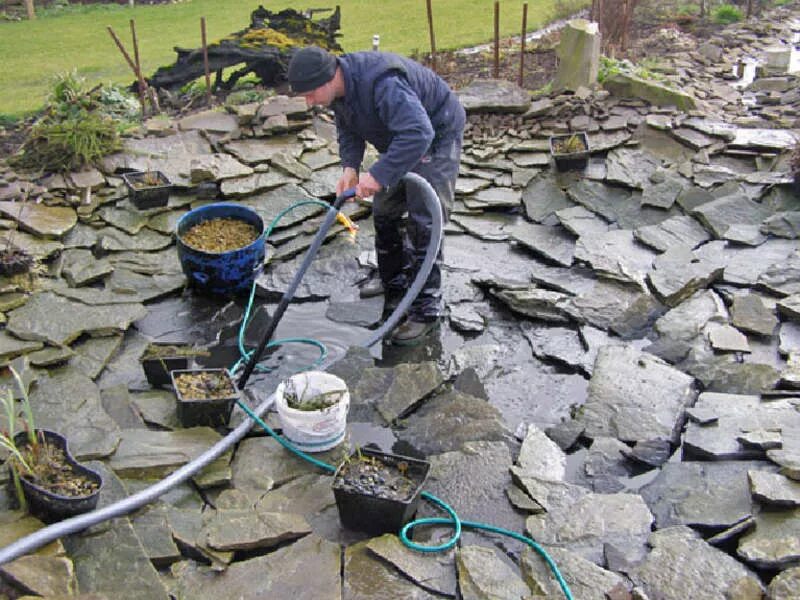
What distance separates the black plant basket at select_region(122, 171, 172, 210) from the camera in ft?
21.5

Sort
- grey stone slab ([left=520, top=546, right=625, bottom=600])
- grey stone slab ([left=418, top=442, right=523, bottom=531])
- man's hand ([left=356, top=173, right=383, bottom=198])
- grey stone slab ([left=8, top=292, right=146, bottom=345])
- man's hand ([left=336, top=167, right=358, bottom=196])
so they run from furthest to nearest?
1. man's hand ([left=336, top=167, right=358, bottom=196])
2. grey stone slab ([left=8, top=292, right=146, bottom=345])
3. man's hand ([left=356, top=173, right=383, bottom=198])
4. grey stone slab ([left=418, top=442, right=523, bottom=531])
5. grey stone slab ([left=520, top=546, right=625, bottom=600])

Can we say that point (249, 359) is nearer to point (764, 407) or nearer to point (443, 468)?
point (443, 468)

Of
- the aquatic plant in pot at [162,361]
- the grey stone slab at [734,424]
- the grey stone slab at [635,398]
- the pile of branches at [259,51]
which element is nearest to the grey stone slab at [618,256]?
the grey stone slab at [635,398]

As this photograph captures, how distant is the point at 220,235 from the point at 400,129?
6.74ft

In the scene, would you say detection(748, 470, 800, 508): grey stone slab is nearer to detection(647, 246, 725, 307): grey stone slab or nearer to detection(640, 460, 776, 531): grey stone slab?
detection(640, 460, 776, 531): grey stone slab

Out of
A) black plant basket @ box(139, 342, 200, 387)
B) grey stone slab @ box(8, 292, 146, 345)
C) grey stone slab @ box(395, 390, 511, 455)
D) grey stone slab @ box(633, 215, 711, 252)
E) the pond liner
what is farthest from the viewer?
grey stone slab @ box(633, 215, 711, 252)

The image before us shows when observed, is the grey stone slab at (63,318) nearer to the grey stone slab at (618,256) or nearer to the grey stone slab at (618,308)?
the grey stone slab at (618,308)

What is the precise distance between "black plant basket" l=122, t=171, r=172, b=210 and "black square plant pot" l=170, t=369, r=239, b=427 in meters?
2.70

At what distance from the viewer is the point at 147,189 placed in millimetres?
6520

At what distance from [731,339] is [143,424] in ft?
12.3

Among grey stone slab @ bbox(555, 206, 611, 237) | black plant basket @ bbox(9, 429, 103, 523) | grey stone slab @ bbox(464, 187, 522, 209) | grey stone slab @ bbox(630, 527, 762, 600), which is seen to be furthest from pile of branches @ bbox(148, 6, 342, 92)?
grey stone slab @ bbox(630, 527, 762, 600)

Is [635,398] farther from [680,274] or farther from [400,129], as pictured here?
[400,129]

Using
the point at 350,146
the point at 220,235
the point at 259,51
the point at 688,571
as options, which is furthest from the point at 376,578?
the point at 259,51

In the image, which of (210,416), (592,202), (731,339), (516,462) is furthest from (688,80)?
(210,416)
